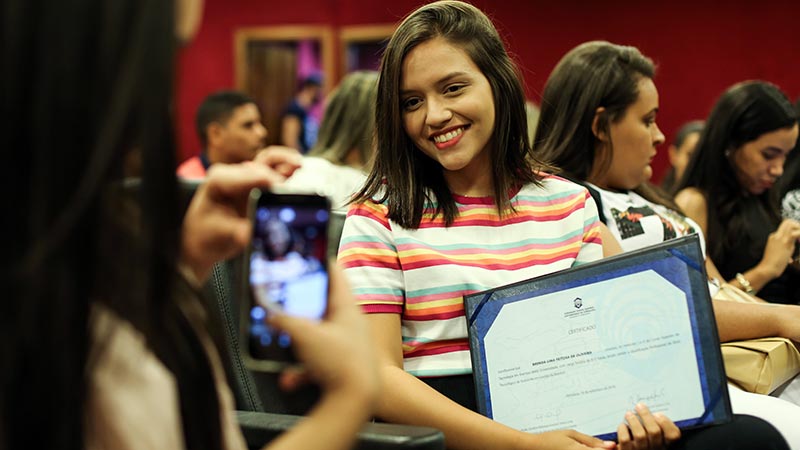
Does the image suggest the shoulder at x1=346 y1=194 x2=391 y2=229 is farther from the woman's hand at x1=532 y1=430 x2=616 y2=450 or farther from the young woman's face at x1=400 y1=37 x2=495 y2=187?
the woman's hand at x1=532 y1=430 x2=616 y2=450

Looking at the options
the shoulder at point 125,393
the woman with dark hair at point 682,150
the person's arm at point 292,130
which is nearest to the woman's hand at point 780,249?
the woman with dark hair at point 682,150

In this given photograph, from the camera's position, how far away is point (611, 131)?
242cm

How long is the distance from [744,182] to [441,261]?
1.65m

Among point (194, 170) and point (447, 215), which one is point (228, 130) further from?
point (447, 215)

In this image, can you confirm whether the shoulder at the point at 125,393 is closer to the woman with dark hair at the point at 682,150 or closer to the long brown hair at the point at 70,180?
the long brown hair at the point at 70,180

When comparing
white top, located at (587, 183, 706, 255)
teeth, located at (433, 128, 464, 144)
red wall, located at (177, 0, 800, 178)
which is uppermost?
red wall, located at (177, 0, 800, 178)

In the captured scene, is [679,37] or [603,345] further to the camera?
[679,37]

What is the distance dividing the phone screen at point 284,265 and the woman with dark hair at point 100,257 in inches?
1.1

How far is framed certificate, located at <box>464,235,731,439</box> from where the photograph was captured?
1.63 metres

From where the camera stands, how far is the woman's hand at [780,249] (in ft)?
9.34

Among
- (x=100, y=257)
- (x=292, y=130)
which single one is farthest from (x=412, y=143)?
(x=292, y=130)

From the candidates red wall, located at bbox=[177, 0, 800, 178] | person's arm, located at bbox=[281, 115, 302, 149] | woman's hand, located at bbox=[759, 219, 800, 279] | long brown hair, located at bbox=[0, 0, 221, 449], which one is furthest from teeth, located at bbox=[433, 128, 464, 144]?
person's arm, located at bbox=[281, 115, 302, 149]

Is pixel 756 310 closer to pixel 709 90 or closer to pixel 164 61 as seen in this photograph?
pixel 164 61

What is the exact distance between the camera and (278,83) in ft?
28.0
